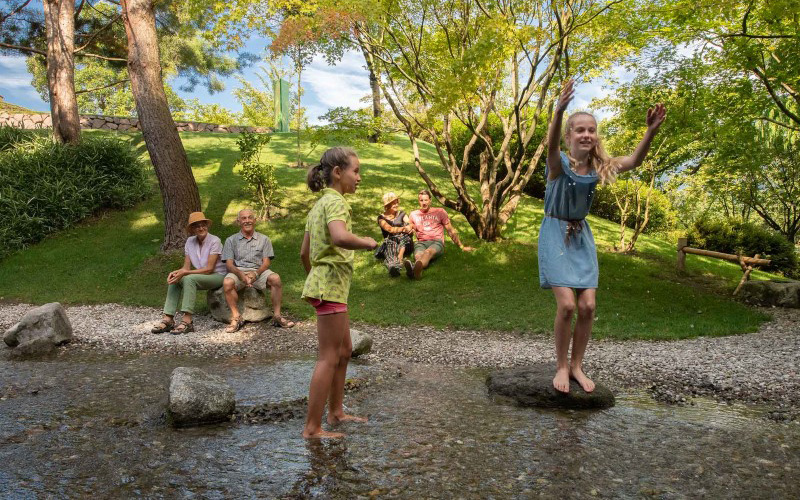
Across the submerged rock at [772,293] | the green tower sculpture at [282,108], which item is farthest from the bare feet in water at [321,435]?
the green tower sculpture at [282,108]

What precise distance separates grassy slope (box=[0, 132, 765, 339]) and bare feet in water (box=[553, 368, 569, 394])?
3514 millimetres

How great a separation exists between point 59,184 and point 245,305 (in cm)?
908

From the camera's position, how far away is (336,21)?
1132cm

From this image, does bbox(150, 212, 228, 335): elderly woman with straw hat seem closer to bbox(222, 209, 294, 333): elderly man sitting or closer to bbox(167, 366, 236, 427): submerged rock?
bbox(222, 209, 294, 333): elderly man sitting

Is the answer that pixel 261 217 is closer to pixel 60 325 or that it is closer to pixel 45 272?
pixel 45 272

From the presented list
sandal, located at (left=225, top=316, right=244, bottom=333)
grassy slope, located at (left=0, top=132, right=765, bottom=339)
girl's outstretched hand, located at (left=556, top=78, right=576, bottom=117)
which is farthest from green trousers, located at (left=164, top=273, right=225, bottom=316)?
girl's outstretched hand, located at (left=556, top=78, right=576, bottom=117)

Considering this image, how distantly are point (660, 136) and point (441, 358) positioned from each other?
837 centimetres

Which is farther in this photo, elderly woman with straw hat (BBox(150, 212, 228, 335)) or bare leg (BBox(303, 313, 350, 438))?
elderly woman with straw hat (BBox(150, 212, 228, 335))

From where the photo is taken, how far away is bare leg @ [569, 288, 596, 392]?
4219 millimetres

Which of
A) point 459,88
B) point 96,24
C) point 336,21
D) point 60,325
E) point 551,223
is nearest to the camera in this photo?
point 551,223

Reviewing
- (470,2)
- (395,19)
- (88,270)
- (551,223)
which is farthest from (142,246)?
(551,223)

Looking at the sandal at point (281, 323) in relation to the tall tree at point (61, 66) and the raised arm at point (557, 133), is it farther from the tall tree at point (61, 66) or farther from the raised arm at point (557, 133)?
the tall tree at point (61, 66)

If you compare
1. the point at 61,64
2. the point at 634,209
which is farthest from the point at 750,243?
the point at 61,64

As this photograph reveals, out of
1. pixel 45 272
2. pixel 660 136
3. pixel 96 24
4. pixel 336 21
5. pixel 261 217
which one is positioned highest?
pixel 96 24
